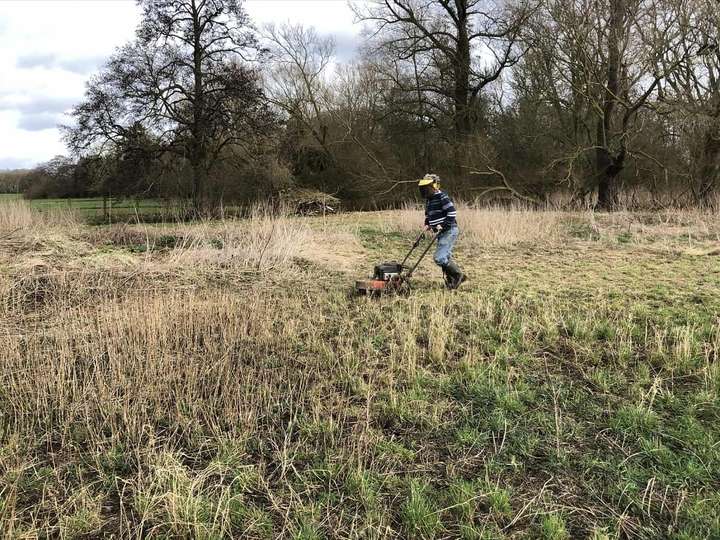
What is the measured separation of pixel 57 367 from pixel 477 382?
3615 mm

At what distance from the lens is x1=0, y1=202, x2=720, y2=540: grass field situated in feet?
9.19

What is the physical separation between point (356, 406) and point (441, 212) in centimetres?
357

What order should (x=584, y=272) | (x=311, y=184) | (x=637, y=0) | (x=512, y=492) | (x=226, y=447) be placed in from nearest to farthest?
(x=512, y=492) → (x=226, y=447) → (x=584, y=272) → (x=637, y=0) → (x=311, y=184)

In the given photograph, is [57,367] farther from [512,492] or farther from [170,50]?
[170,50]

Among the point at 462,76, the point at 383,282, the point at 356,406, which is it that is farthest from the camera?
the point at 462,76

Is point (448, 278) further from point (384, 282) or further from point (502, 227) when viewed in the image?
point (502, 227)

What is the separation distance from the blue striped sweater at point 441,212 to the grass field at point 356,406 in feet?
3.15

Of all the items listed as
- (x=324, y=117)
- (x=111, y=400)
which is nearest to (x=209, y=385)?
(x=111, y=400)

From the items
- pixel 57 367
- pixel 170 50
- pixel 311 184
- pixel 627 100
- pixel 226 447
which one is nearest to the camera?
pixel 226 447

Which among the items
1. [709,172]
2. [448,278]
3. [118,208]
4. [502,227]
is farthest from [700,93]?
[118,208]

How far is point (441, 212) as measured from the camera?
6891mm

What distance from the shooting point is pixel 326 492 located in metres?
3.01

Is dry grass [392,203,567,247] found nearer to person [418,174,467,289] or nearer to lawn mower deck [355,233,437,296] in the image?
person [418,174,467,289]

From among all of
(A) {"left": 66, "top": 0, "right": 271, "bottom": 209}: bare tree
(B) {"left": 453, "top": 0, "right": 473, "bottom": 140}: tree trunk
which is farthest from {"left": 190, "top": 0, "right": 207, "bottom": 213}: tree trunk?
(B) {"left": 453, "top": 0, "right": 473, "bottom": 140}: tree trunk
